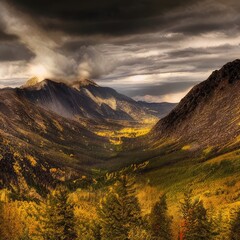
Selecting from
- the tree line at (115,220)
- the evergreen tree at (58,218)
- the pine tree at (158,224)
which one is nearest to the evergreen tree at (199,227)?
the tree line at (115,220)

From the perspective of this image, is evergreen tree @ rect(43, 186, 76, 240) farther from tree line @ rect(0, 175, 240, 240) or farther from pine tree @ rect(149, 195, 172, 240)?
pine tree @ rect(149, 195, 172, 240)

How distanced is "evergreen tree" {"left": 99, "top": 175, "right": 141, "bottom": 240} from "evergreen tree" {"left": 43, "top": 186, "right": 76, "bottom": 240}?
24.1 ft

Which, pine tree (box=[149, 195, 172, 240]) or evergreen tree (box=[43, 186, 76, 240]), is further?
pine tree (box=[149, 195, 172, 240])

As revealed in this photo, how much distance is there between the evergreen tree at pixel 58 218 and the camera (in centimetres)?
6216

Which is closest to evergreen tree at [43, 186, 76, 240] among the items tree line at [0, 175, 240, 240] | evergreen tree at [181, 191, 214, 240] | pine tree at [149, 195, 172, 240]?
tree line at [0, 175, 240, 240]

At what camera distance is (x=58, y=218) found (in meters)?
62.4

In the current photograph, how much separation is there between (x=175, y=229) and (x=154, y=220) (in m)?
78.4

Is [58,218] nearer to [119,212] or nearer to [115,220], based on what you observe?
[115,220]

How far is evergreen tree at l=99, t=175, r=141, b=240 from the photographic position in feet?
190

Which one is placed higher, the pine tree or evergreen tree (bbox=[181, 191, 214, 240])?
evergreen tree (bbox=[181, 191, 214, 240])

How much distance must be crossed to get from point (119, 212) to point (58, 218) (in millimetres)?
11186

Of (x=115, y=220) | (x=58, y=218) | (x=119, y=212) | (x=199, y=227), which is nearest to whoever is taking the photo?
(x=115, y=220)

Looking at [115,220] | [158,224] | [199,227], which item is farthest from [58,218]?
[158,224]

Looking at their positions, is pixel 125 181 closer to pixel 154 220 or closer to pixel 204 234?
pixel 204 234
